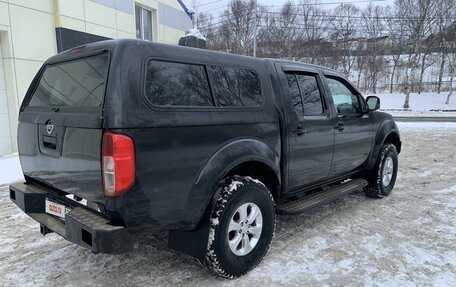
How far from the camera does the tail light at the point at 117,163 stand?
2.40 meters

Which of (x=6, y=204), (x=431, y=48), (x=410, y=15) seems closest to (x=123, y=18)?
(x=6, y=204)

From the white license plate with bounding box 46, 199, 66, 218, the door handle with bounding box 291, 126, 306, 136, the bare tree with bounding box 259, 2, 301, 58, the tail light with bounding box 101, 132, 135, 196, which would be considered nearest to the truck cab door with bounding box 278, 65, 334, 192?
the door handle with bounding box 291, 126, 306, 136

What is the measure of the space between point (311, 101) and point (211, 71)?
155 centimetres

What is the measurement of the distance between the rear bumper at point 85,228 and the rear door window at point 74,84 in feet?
2.71

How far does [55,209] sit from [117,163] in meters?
1.10

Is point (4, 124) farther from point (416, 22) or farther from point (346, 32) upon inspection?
point (346, 32)

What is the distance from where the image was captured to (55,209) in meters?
3.10

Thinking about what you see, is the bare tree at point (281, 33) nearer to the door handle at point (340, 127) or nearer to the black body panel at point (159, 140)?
the door handle at point (340, 127)

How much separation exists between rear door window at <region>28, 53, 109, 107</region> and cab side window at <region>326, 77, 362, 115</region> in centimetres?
296

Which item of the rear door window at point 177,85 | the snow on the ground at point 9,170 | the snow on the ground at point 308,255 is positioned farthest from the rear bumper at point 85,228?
the snow on the ground at point 9,170

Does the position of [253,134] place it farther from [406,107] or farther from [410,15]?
[410,15]

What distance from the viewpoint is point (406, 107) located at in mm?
28078

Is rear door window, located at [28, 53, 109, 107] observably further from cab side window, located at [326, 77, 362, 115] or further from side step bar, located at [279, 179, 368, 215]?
cab side window, located at [326, 77, 362, 115]

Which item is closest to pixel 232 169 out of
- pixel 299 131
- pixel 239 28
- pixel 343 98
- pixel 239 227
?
pixel 239 227
